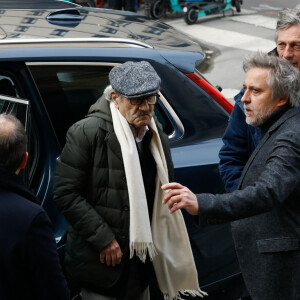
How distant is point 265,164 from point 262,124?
0.19m

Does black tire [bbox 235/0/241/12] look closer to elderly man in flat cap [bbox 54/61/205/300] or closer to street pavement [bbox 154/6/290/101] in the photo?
street pavement [bbox 154/6/290/101]

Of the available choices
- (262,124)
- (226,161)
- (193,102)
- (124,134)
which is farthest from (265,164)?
(193,102)

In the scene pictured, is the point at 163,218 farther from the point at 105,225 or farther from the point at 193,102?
the point at 193,102

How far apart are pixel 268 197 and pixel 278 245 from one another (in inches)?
12.0

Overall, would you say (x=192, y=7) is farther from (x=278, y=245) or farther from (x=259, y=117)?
(x=278, y=245)

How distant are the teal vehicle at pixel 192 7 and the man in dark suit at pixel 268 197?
10561 mm

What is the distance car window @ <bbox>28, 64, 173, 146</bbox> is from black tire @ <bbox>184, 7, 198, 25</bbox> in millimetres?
9757

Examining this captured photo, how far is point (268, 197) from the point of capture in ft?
7.97

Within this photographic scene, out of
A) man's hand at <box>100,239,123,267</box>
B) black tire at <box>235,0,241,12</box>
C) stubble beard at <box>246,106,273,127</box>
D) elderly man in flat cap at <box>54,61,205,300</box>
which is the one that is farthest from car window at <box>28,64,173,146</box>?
black tire at <box>235,0,241,12</box>

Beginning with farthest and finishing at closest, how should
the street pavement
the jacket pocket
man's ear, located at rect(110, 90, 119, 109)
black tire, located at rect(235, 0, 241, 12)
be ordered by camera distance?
1. black tire, located at rect(235, 0, 241, 12)
2. the street pavement
3. man's ear, located at rect(110, 90, 119, 109)
4. the jacket pocket

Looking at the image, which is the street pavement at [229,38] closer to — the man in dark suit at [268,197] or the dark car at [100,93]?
the dark car at [100,93]

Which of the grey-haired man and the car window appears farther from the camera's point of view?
the car window

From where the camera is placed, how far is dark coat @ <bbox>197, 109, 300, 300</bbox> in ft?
8.02

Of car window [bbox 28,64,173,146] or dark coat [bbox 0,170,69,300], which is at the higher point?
dark coat [bbox 0,170,69,300]
